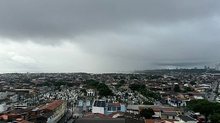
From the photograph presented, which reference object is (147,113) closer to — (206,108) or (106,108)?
(206,108)

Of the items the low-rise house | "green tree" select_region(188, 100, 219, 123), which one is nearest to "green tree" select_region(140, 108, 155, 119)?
"green tree" select_region(188, 100, 219, 123)

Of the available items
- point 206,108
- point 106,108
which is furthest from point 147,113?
point 106,108

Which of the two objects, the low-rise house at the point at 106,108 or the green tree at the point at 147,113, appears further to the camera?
the low-rise house at the point at 106,108

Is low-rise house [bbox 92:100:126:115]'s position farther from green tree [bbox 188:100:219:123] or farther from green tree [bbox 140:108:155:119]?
green tree [bbox 188:100:219:123]

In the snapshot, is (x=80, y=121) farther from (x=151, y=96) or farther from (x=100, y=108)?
(x=151, y=96)

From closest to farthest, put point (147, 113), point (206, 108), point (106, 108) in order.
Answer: point (206, 108)
point (147, 113)
point (106, 108)

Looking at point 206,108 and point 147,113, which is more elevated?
point 206,108

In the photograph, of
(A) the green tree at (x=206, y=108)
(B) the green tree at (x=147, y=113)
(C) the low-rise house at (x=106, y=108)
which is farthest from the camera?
(C) the low-rise house at (x=106, y=108)

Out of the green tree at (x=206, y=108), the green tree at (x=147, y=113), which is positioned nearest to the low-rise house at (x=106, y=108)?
the green tree at (x=147, y=113)

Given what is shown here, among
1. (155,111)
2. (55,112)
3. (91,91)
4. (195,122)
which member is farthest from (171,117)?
(91,91)

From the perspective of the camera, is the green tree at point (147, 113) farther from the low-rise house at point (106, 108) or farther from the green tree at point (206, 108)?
the low-rise house at point (106, 108)

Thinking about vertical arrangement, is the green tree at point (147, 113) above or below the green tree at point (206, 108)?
below
